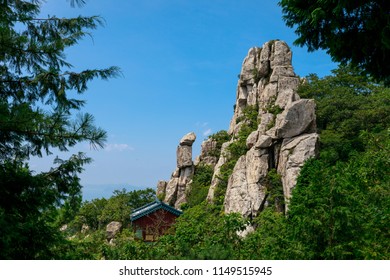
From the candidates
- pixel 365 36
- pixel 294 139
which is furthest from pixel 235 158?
pixel 365 36

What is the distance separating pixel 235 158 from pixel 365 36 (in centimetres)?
2056

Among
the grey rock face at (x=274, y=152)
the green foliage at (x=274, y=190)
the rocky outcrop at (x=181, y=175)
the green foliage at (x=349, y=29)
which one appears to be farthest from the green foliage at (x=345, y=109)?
the green foliage at (x=349, y=29)

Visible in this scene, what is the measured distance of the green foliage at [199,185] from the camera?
29.3m

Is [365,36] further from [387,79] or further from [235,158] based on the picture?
[235,158]

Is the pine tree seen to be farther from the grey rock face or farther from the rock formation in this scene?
the grey rock face

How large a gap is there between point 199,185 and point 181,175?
3.61 metres

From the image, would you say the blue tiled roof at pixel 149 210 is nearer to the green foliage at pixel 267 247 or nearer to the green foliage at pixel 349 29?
the green foliage at pixel 267 247

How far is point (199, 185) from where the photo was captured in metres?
31.2

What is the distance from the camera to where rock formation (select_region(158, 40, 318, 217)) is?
68.4 ft

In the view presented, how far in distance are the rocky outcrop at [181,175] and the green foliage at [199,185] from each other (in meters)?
0.82

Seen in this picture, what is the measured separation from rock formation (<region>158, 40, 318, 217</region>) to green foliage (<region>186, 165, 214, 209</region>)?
723mm

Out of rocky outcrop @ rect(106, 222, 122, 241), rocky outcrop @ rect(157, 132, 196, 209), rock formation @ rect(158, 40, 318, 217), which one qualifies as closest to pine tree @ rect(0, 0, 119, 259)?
rock formation @ rect(158, 40, 318, 217)

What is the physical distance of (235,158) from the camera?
87.4 feet

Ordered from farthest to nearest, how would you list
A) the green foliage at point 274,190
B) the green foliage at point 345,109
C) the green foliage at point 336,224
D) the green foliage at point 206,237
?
the green foliage at point 345,109
the green foliage at point 274,190
the green foliage at point 206,237
the green foliage at point 336,224
